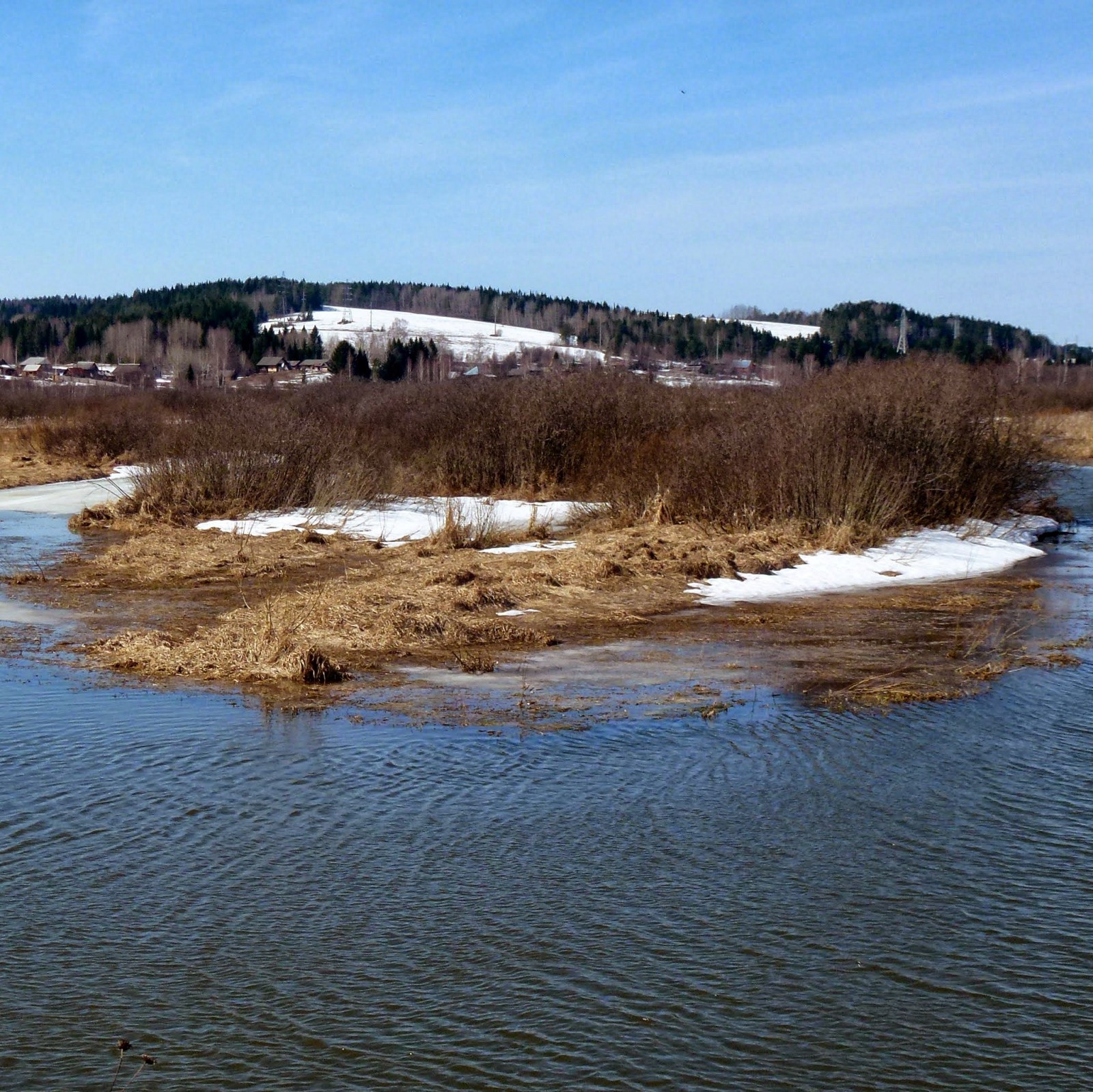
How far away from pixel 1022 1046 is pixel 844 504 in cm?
1593

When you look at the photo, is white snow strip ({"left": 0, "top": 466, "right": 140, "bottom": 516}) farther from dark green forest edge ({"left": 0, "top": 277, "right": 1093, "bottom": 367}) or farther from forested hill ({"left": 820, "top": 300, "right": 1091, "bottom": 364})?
forested hill ({"left": 820, "top": 300, "right": 1091, "bottom": 364})

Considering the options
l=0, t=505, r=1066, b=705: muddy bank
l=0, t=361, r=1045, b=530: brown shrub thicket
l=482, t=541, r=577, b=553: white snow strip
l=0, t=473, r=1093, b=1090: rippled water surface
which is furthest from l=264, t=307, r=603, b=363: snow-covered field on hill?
l=0, t=473, r=1093, b=1090: rippled water surface

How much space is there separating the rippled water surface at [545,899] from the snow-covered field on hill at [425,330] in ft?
364

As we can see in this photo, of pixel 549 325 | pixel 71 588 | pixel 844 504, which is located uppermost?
pixel 549 325

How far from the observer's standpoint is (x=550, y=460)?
27984 mm

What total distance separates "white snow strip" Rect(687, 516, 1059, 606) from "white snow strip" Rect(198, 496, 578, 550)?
4107 millimetres

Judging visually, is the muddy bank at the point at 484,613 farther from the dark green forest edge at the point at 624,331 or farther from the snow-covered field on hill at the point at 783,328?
the snow-covered field on hill at the point at 783,328

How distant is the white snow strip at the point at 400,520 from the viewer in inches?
841

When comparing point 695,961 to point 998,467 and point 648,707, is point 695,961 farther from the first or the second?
point 998,467

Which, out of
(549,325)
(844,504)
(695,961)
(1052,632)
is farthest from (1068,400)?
(549,325)

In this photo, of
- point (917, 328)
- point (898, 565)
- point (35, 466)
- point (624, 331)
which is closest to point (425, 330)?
point (624, 331)

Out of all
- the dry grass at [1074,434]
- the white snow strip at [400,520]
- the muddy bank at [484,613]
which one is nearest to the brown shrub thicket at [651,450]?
the white snow strip at [400,520]

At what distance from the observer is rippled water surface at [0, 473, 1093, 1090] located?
466 centimetres

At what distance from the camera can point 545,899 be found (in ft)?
19.8
